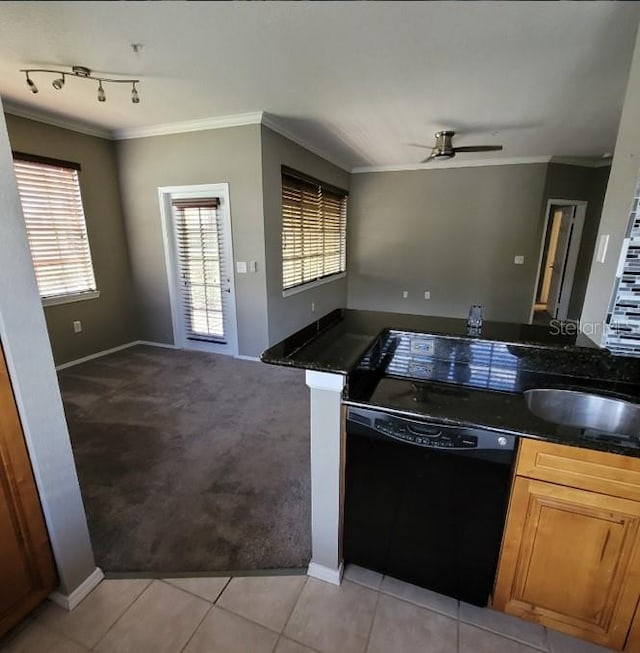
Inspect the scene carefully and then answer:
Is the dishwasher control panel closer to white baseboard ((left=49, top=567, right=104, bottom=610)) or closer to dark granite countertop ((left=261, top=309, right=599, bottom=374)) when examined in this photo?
dark granite countertop ((left=261, top=309, right=599, bottom=374))

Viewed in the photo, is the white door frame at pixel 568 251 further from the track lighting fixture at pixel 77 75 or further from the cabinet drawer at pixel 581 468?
the track lighting fixture at pixel 77 75

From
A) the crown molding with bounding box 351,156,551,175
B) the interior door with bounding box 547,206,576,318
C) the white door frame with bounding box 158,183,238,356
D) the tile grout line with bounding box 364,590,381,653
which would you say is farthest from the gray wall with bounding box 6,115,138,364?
the interior door with bounding box 547,206,576,318

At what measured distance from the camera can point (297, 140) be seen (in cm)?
419

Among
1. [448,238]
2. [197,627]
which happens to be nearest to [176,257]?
[197,627]

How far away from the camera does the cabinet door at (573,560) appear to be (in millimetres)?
1160

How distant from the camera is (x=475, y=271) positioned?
569cm

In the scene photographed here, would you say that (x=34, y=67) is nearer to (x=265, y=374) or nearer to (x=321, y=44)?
(x=321, y=44)

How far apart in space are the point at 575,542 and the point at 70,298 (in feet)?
14.8

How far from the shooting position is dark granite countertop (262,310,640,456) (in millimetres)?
1302

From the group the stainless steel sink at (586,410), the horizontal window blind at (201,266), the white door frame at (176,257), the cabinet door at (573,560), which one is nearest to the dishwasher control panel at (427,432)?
the cabinet door at (573,560)

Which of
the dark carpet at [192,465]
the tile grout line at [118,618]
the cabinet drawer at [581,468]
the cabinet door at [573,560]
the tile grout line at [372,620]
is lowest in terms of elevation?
the tile grout line at [372,620]

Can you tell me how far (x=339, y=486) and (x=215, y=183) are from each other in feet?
11.1

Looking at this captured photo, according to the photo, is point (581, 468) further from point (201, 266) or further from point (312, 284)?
point (312, 284)

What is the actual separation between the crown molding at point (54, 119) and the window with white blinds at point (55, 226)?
364mm
